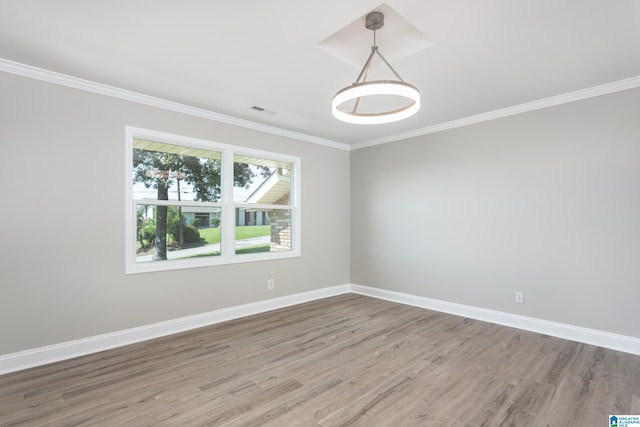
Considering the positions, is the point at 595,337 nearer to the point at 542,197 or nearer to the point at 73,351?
the point at 542,197

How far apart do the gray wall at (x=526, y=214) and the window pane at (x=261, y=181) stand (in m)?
1.55

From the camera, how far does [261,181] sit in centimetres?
459

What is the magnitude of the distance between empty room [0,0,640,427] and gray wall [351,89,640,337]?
2cm

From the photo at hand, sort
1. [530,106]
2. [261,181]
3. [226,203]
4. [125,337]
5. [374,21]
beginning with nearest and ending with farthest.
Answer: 1. [374,21]
2. [125,337]
3. [530,106]
4. [226,203]
5. [261,181]

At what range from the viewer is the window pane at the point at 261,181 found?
432cm

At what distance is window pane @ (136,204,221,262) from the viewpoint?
Answer: 350cm

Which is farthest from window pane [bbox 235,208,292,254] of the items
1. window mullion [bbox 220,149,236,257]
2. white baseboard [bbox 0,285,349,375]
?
white baseboard [bbox 0,285,349,375]

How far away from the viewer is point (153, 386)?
8.08 feet

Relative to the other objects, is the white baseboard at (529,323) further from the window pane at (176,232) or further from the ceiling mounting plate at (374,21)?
the ceiling mounting plate at (374,21)

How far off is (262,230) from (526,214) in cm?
337

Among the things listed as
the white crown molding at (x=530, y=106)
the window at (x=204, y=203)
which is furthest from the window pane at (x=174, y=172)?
the white crown molding at (x=530, y=106)

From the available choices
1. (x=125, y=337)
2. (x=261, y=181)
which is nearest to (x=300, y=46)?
(x=261, y=181)

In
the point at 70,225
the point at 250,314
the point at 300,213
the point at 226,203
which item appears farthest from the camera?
the point at 300,213

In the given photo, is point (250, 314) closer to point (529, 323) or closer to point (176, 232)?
point (176, 232)
